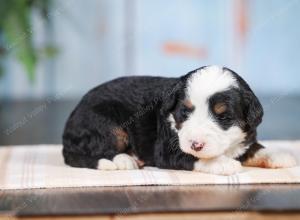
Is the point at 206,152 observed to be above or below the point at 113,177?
above

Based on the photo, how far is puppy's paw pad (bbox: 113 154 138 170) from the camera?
3.81 metres

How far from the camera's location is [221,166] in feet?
11.7

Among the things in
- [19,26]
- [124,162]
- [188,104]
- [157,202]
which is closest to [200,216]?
[157,202]

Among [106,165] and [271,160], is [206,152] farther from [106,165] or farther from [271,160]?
[106,165]

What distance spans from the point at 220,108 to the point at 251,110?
198 millimetres

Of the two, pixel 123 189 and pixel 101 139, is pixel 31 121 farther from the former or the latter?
pixel 123 189

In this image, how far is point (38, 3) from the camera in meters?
7.62

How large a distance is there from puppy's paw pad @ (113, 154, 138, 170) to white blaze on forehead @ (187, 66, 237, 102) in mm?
582

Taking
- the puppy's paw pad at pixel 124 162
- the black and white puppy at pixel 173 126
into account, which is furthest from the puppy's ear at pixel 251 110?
the puppy's paw pad at pixel 124 162

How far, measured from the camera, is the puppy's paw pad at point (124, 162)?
381 centimetres

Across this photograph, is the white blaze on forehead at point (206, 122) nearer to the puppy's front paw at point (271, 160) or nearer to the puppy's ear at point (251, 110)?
the puppy's ear at point (251, 110)

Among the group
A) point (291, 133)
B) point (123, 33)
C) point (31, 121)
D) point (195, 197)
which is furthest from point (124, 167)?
point (123, 33)

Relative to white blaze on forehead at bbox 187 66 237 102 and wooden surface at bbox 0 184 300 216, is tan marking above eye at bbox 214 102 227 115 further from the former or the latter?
wooden surface at bbox 0 184 300 216

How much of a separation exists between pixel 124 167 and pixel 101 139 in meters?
0.22
